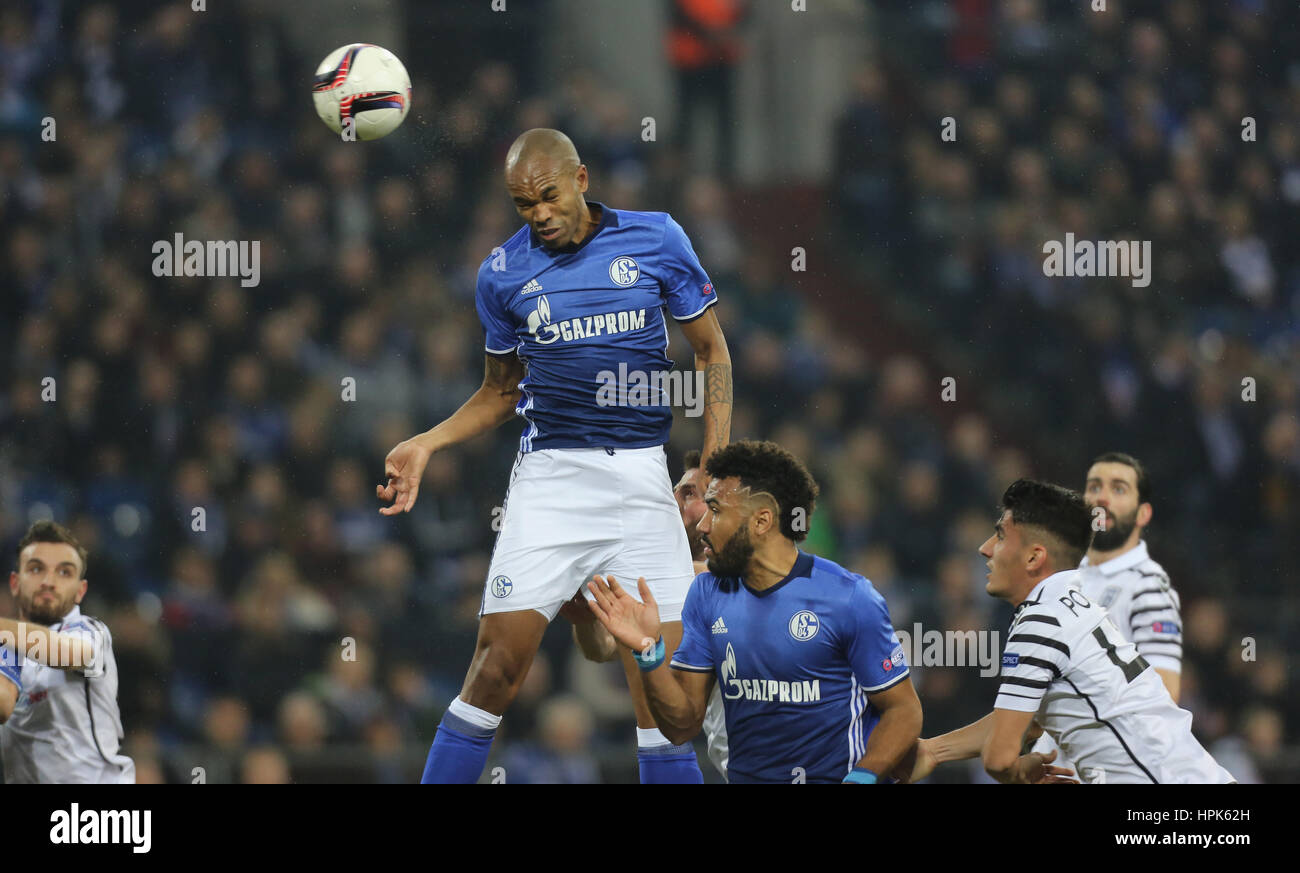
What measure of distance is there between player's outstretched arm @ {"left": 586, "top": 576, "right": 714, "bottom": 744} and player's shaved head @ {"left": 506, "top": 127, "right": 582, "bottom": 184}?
1.30 metres

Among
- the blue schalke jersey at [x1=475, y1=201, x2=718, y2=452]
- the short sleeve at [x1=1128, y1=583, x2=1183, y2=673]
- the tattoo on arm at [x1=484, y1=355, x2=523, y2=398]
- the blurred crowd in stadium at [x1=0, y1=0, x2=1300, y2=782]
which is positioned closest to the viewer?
the blue schalke jersey at [x1=475, y1=201, x2=718, y2=452]

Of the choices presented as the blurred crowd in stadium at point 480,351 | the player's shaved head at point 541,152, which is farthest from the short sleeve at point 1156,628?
the player's shaved head at point 541,152

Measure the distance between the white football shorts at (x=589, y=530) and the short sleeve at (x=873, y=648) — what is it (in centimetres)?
65

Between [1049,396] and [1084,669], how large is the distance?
20.4 feet

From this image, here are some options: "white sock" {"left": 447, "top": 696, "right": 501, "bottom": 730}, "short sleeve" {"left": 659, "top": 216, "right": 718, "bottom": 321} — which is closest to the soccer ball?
"short sleeve" {"left": 659, "top": 216, "right": 718, "bottom": 321}

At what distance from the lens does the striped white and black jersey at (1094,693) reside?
4.18 metres

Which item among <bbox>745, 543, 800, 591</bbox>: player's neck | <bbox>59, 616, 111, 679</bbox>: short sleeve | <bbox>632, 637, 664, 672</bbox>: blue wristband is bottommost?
<bbox>59, 616, 111, 679</bbox>: short sleeve

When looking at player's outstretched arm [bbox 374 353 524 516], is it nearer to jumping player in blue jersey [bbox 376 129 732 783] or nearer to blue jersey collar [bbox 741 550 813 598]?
jumping player in blue jersey [bbox 376 129 732 783]

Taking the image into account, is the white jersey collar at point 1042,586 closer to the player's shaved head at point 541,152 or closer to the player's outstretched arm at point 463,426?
the player's outstretched arm at point 463,426

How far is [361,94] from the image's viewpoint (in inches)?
220

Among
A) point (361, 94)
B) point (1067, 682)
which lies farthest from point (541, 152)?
point (1067, 682)

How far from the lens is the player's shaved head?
15.2ft

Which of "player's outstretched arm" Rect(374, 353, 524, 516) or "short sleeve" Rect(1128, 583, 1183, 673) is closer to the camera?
"player's outstretched arm" Rect(374, 353, 524, 516)
